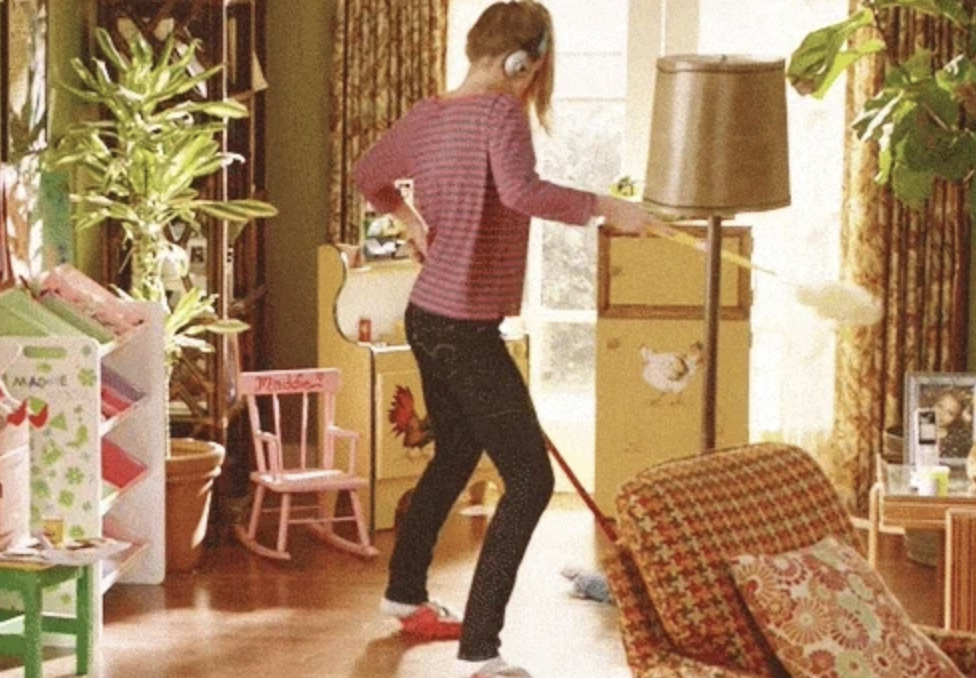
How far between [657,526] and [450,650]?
6.51 ft

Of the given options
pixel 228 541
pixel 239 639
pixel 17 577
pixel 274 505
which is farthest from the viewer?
pixel 274 505

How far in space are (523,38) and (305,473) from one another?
2087mm

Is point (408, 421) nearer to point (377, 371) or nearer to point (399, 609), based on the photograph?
point (377, 371)

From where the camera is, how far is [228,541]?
22.0ft

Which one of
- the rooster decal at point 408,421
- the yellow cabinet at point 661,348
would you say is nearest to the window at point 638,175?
the yellow cabinet at point 661,348

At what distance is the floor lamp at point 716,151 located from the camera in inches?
187

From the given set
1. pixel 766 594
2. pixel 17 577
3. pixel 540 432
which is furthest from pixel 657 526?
pixel 17 577

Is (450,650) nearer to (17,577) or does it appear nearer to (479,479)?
(17,577)

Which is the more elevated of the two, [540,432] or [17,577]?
Answer: [540,432]

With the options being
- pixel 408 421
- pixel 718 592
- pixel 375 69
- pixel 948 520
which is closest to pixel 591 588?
pixel 408 421

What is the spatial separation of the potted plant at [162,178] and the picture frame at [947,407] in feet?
6.34

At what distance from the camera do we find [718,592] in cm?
356

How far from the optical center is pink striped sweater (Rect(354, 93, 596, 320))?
4906 millimetres

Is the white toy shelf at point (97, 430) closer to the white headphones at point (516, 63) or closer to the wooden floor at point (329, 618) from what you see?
the wooden floor at point (329, 618)
